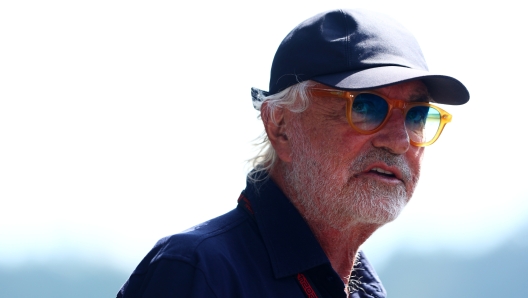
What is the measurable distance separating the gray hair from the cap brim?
0.33 feet

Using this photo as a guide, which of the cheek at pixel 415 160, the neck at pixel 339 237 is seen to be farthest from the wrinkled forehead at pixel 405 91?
the neck at pixel 339 237

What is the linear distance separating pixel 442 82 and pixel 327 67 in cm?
50

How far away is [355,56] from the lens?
2.68 m

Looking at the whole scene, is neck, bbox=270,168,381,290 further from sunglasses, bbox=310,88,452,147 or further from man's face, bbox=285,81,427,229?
sunglasses, bbox=310,88,452,147

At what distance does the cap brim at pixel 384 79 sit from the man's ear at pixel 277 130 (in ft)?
0.97

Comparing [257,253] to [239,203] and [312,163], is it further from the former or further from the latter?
[312,163]

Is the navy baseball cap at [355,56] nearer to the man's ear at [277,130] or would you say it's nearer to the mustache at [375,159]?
the man's ear at [277,130]

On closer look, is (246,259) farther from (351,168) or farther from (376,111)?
(376,111)

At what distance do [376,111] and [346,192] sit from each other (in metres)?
0.34

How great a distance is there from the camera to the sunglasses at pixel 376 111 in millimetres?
2705

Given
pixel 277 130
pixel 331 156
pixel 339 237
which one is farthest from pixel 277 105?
pixel 339 237

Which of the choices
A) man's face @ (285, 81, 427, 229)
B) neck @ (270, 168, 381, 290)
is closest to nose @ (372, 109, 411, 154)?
man's face @ (285, 81, 427, 229)

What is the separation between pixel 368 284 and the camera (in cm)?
295

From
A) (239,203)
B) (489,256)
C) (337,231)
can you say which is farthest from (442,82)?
(489,256)
